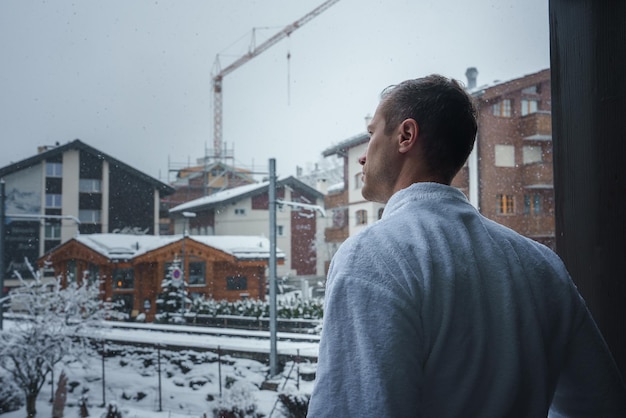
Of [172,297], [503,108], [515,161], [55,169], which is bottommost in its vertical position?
[172,297]

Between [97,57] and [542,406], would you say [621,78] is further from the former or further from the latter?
[97,57]

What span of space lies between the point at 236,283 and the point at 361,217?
82.4 inches

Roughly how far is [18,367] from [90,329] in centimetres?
76

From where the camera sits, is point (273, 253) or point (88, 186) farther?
point (88, 186)

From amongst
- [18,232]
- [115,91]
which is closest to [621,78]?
[115,91]

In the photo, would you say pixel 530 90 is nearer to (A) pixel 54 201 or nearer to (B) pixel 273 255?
(B) pixel 273 255

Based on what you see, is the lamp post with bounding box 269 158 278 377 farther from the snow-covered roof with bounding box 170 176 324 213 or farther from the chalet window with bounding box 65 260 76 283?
the chalet window with bounding box 65 260 76 283

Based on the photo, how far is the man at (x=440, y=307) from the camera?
A: 346 mm

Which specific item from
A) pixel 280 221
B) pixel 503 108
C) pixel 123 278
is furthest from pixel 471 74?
pixel 123 278

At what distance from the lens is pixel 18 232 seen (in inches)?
156

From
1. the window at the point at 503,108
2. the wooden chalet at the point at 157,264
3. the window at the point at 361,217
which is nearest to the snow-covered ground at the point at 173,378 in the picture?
the wooden chalet at the point at 157,264

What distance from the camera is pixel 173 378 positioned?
13.9 feet

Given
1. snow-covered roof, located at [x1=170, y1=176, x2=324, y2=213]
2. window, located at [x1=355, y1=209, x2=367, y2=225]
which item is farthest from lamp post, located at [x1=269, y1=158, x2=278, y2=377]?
snow-covered roof, located at [x1=170, y1=176, x2=324, y2=213]

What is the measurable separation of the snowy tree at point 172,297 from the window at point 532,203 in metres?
3.51
